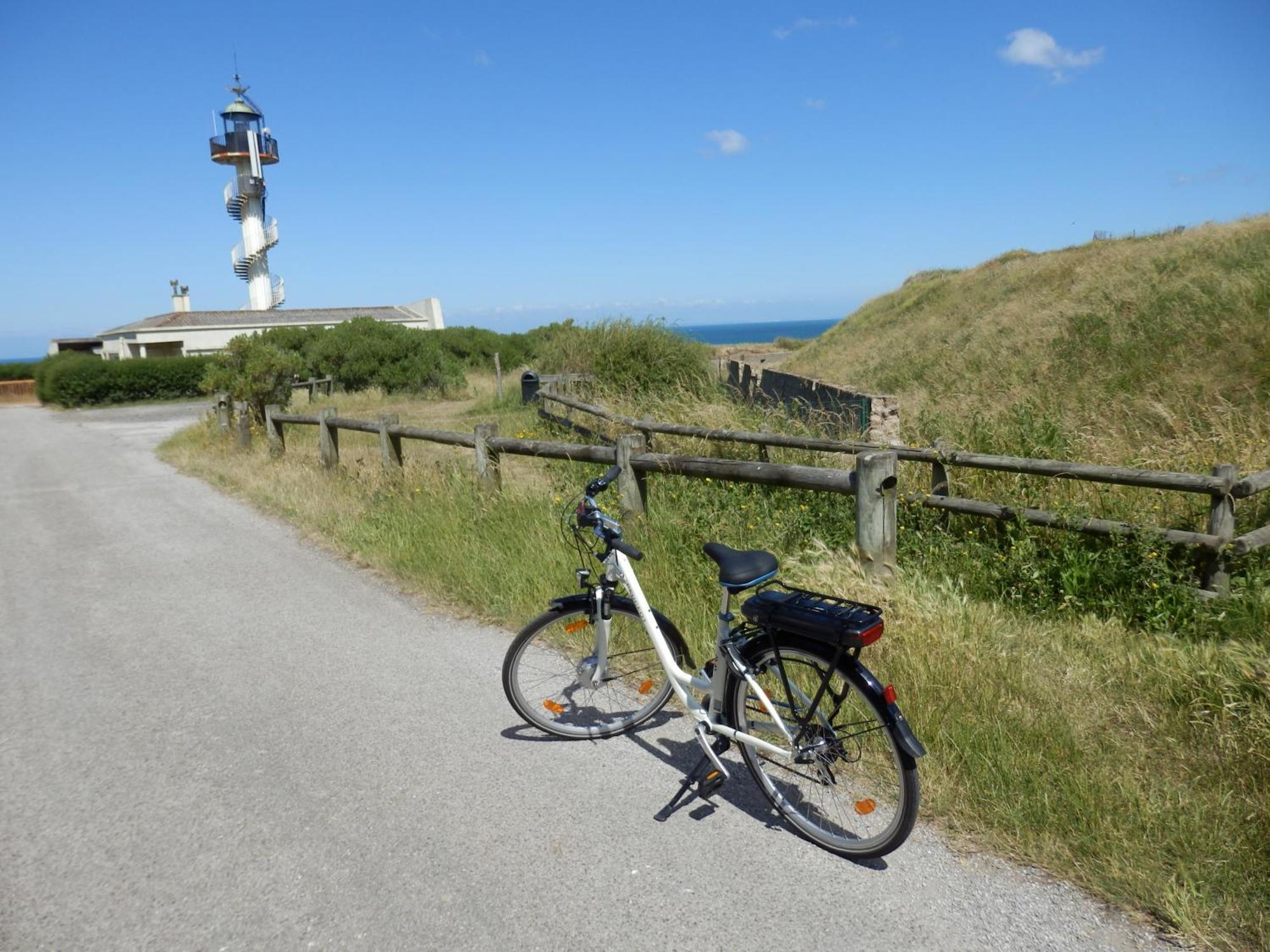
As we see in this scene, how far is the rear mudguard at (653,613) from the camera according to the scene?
13.2 ft

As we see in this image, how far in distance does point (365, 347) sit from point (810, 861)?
2961 centimetres

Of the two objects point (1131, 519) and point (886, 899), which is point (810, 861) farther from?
point (1131, 519)

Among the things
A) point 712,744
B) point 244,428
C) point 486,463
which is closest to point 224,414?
point 244,428

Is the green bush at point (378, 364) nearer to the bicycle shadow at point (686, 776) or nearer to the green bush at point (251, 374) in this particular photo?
the green bush at point (251, 374)

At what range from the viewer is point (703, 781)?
346 cm

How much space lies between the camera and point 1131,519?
5879 mm

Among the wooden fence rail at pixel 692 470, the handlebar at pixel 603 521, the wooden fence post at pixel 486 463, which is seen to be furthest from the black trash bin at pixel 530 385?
the handlebar at pixel 603 521

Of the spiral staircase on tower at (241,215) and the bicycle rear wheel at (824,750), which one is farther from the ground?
the spiral staircase on tower at (241,215)

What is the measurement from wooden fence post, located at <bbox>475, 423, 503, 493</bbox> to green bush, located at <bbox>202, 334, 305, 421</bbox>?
11.3 meters

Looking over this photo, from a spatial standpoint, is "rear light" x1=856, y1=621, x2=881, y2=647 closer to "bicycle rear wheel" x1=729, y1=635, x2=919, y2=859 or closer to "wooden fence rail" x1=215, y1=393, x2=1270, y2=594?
"bicycle rear wheel" x1=729, y1=635, x2=919, y2=859

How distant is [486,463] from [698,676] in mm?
4980

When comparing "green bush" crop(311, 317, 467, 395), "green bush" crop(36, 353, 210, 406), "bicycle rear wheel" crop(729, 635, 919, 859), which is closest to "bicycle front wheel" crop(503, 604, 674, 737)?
"bicycle rear wheel" crop(729, 635, 919, 859)

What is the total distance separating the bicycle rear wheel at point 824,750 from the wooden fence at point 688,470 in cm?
163

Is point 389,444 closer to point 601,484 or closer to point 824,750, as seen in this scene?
point 601,484
